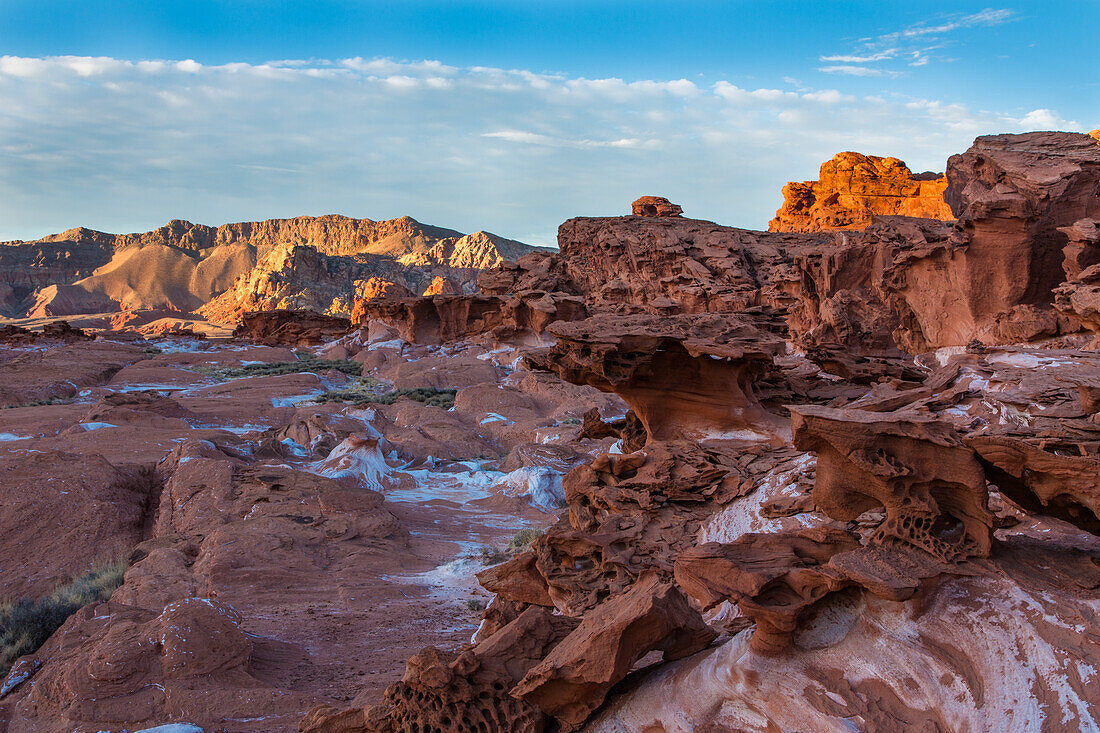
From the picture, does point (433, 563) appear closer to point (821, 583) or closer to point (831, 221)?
point (821, 583)

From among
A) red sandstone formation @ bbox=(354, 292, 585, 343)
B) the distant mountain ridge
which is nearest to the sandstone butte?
red sandstone formation @ bbox=(354, 292, 585, 343)

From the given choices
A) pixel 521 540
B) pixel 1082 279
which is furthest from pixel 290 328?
pixel 1082 279

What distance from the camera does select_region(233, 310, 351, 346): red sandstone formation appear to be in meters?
40.1

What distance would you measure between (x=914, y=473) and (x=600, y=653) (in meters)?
1.78

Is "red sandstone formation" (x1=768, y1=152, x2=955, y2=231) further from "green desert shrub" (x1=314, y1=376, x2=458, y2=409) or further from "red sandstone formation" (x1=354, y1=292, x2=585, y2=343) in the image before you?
"green desert shrub" (x1=314, y1=376, x2=458, y2=409)

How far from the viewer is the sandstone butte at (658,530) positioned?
290cm

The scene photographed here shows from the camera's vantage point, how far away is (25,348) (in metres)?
28.1

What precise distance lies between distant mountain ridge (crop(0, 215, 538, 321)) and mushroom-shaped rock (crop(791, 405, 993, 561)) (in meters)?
55.6

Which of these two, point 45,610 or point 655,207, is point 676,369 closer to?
point 45,610

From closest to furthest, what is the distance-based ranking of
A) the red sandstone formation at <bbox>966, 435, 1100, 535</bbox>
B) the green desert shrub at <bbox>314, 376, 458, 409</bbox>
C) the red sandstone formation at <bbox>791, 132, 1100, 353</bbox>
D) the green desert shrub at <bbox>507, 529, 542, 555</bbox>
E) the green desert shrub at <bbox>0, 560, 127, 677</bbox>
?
the red sandstone formation at <bbox>966, 435, 1100, 535</bbox> < the green desert shrub at <bbox>0, 560, 127, 677</bbox> < the green desert shrub at <bbox>507, 529, 542, 555</bbox> < the red sandstone formation at <bbox>791, 132, 1100, 353</bbox> < the green desert shrub at <bbox>314, 376, 458, 409</bbox>

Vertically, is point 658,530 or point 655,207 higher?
point 655,207

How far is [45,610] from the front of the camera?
521 cm

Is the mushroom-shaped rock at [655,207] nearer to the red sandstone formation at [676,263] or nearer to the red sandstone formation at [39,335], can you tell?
the red sandstone formation at [676,263]

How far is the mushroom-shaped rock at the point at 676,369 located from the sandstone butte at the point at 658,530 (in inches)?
1.7
